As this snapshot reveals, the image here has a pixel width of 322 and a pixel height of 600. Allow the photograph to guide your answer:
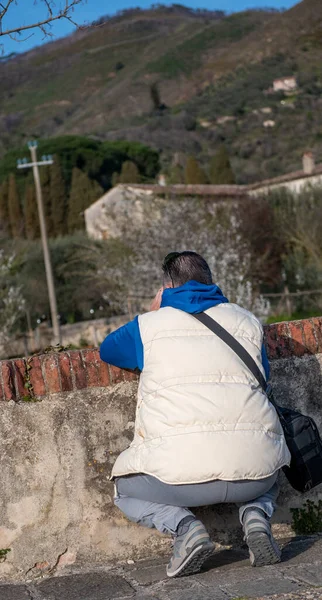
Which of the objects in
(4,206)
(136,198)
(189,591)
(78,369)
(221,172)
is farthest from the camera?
(4,206)

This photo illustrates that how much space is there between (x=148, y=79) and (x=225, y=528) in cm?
10254

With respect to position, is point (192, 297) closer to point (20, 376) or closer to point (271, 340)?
point (271, 340)

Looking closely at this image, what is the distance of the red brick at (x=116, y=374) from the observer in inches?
180

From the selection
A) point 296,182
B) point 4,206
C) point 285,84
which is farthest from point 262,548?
point 285,84

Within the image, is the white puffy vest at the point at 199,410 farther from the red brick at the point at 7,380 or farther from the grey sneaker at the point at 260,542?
the red brick at the point at 7,380

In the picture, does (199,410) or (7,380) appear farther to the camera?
(7,380)

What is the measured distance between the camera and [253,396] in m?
3.92

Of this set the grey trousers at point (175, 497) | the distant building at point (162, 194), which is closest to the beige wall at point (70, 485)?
the grey trousers at point (175, 497)

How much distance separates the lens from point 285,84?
78.6m

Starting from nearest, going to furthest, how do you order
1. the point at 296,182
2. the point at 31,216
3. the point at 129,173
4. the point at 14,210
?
the point at 296,182
the point at 31,216
the point at 14,210
the point at 129,173

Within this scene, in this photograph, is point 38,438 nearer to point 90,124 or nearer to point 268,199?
point 268,199

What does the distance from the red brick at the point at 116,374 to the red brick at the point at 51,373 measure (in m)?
0.27

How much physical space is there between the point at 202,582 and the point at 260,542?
0.29 m

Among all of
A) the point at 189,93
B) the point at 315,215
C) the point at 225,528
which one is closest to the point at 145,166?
the point at 189,93
